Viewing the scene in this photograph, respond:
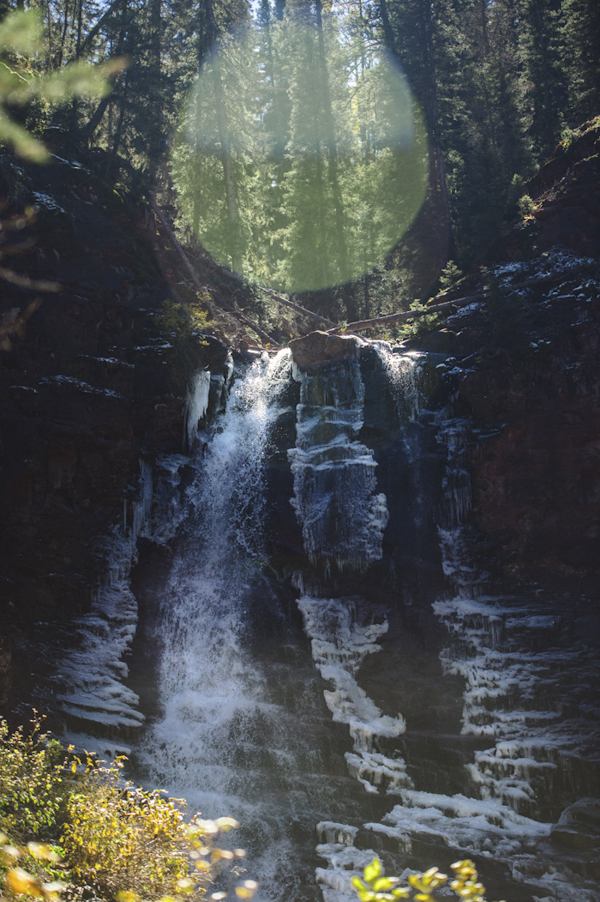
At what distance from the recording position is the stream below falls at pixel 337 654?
1216 cm

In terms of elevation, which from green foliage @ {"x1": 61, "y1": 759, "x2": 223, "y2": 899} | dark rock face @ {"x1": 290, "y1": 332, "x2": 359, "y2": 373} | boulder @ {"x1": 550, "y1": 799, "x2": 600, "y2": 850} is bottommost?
boulder @ {"x1": 550, "y1": 799, "x2": 600, "y2": 850}

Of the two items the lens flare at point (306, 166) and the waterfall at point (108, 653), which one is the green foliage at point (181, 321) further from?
the lens flare at point (306, 166)

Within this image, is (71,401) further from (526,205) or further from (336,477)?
(526,205)

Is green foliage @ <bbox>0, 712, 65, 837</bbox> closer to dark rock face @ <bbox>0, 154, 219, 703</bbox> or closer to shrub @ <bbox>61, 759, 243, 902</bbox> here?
shrub @ <bbox>61, 759, 243, 902</bbox>

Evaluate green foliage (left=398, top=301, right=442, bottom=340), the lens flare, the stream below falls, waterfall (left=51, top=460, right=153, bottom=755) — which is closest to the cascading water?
the stream below falls

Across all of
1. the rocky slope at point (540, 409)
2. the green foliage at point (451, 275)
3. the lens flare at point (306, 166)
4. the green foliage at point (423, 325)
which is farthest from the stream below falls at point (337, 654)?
the lens flare at point (306, 166)

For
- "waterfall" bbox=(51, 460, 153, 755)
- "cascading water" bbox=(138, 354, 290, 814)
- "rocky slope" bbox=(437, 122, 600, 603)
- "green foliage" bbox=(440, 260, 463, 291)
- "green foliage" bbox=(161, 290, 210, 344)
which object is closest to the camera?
"cascading water" bbox=(138, 354, 290, 814)

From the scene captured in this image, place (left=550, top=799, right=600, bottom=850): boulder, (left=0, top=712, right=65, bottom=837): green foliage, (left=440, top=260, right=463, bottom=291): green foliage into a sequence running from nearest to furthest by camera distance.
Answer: (left=0, top=712, right=65, bottom=837): green foliage < (left=550, top=799, right=600, bottom=850): boulder < (left=440, top=260, right=463, bottom=291): green foliage

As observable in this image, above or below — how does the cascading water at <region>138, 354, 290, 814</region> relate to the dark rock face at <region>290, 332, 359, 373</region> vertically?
below

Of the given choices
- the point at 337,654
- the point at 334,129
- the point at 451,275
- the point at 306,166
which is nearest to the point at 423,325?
the point at 451,275

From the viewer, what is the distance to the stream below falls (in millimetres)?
12156

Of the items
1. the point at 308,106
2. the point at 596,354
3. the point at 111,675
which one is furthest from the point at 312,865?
the point at 308,106

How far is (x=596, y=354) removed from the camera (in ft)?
53.3

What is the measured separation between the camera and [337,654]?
14.9m
